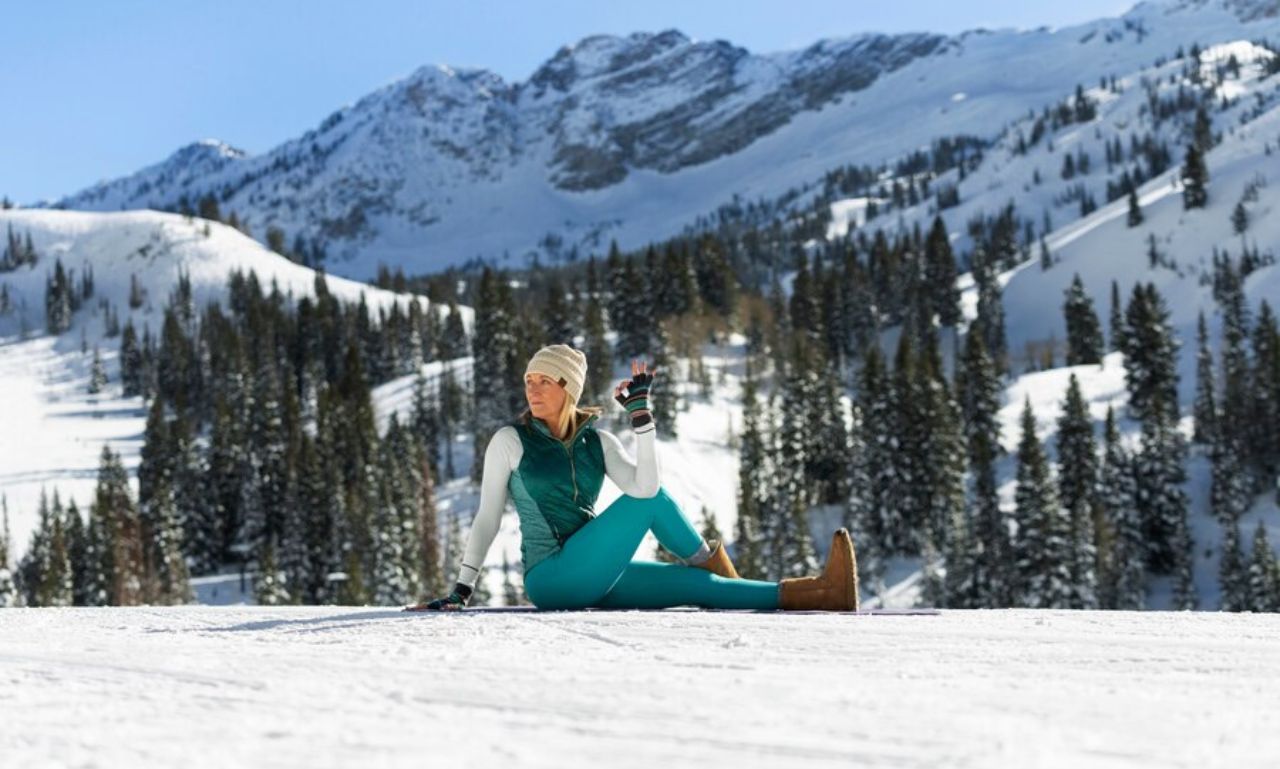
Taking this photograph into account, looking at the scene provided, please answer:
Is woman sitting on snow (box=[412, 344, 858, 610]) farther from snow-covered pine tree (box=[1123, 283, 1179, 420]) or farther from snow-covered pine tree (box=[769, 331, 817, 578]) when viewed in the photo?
snow-covered pine tree (box=[1123, 283, 1179, 420])

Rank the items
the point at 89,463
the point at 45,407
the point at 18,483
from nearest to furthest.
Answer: the point at 18,483
the point at 89,463
the point at 45,407

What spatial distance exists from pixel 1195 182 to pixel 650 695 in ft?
471

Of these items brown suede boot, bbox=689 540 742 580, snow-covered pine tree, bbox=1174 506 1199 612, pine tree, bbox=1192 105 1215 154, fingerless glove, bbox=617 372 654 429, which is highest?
pine tree, bbox=1192 105 1215 154

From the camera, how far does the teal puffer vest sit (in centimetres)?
700

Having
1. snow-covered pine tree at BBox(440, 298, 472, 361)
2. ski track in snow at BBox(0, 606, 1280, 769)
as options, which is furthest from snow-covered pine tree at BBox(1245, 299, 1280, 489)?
snow-covered pine tree at BBox(440, 298, 472, 361)

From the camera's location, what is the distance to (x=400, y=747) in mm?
2963

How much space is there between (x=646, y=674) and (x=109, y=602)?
65363mm

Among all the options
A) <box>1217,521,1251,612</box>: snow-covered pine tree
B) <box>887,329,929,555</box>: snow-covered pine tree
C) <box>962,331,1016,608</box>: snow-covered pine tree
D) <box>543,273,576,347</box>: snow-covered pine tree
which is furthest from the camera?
<box>543,273,576,347</box>: snow-covered pine tree

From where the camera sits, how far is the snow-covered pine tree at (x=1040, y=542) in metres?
50.6

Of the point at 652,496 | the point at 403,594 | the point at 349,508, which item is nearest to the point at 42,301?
the point at 349,508

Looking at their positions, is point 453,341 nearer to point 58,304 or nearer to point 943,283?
point 943,283

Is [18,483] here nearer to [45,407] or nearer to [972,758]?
[45,407]

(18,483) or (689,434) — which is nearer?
(689,434)

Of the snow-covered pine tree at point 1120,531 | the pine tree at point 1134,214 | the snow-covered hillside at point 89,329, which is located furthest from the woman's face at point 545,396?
the pine tree at point 1134,214
